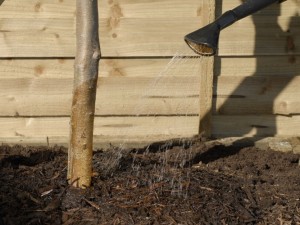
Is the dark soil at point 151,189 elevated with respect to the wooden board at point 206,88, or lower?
lower

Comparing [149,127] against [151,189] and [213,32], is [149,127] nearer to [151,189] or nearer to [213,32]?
[151,189]

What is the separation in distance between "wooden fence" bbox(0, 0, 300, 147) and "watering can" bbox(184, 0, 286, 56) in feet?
4.23

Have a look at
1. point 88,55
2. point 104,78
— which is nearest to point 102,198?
point 88,55

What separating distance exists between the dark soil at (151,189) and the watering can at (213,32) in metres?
0.90

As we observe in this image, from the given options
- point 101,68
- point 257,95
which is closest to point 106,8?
point 101,68

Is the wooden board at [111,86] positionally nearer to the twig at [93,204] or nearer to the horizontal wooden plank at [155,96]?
the horizontal wooden plank at [155,96]

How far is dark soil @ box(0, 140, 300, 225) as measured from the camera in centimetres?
371

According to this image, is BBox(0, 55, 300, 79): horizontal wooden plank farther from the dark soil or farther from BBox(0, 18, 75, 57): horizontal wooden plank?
the dark soil

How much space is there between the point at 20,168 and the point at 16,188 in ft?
1.22

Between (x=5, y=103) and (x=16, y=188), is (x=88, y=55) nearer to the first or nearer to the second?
(x=16, y=188)

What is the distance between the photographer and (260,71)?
5.34 m

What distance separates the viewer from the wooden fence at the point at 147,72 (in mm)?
5117

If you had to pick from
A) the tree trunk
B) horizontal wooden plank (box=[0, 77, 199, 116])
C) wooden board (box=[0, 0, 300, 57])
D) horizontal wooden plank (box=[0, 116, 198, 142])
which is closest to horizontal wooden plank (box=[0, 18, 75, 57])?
wooden board (box=[0, 0, 300, 57])

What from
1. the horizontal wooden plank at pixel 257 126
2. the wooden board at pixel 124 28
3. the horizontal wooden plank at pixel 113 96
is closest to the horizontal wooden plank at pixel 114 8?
the wooden board at pixel 124 28
